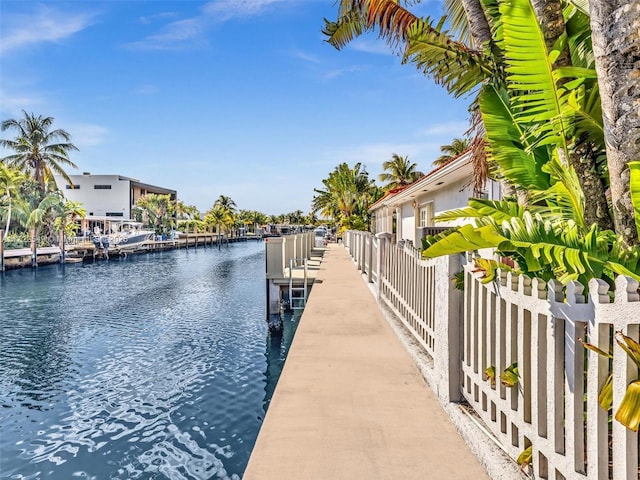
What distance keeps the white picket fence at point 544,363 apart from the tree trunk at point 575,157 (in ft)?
3.22

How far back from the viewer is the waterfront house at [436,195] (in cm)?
845

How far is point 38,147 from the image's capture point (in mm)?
41906

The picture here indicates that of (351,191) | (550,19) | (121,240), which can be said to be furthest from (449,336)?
(121,240)

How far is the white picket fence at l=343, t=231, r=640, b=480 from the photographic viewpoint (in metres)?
1.86

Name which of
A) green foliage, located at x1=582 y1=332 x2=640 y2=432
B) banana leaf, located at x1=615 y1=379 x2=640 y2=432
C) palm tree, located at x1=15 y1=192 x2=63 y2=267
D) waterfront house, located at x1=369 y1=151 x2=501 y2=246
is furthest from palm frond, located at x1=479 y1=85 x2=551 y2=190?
palm tree, located at x1=15 y1=192 x2=63 y2=267

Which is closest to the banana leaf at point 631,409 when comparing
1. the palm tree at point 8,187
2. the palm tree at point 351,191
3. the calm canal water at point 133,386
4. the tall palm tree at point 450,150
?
the calm canal water at point 133,386

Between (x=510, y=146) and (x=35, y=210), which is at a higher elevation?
(x=35, y=210)

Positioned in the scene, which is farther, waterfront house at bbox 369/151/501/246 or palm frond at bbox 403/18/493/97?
waterfront house at bbox 369/151/501/246

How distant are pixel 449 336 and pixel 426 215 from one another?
1189 cm

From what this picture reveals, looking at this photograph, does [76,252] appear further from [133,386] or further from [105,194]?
[133,386]

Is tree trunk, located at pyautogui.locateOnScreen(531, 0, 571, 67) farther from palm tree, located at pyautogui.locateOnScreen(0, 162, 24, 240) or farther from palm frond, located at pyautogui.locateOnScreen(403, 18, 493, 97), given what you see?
palm tree, located at pyautogui.locateOnScreen(0, 162, 24, 240)

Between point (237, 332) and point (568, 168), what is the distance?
12.8m

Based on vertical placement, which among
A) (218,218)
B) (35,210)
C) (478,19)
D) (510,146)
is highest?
(218,218)

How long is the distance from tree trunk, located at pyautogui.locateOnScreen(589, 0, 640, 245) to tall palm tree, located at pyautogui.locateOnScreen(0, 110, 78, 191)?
48752mm
